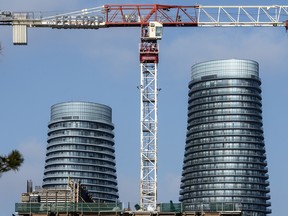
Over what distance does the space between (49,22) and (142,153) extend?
30181mm

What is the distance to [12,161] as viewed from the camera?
37344mm

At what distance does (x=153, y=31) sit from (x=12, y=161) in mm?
137022

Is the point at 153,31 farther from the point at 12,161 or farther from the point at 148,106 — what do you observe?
the point at 12,161

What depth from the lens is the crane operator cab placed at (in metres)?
172

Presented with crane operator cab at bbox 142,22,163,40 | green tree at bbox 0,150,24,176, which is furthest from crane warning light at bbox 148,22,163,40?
green tree at bbox 0,150,24,176

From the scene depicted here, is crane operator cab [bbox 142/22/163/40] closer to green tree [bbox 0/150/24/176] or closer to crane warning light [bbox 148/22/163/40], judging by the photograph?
crane warning light [bbox 148/22/163/40]

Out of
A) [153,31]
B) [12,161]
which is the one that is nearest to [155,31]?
[153,31]

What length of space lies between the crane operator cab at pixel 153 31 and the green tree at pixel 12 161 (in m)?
135

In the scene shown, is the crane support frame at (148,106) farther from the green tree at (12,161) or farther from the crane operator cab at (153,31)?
the green tree at (12,161)

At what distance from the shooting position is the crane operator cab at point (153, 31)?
17250cm

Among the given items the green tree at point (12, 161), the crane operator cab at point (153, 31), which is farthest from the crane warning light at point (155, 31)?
the green tree at point (12, 161)

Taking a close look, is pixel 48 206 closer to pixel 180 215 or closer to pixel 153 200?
pixel 180 215

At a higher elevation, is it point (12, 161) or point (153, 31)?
point (153, 31)

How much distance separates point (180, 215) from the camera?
408 feet
